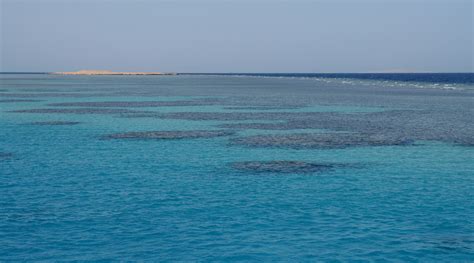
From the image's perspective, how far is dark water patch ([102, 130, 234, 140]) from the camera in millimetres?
37062

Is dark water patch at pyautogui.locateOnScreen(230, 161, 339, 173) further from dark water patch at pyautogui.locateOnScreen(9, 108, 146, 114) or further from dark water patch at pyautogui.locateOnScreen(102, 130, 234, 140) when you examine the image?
dark water patch at pyautogui.locateOnScreen(9, 108, 146, 114)

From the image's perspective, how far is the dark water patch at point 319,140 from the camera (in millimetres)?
32969

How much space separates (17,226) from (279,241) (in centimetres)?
798

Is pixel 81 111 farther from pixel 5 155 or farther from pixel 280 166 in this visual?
pixel 280 166

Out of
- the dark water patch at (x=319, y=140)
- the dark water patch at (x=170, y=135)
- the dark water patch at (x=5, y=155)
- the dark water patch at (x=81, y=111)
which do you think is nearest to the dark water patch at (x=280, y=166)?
the dark water patch at (x=319, y=140)

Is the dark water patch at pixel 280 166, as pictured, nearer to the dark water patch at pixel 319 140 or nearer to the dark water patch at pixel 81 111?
the dark water patch at pixel 319 140

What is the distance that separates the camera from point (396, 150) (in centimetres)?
3120

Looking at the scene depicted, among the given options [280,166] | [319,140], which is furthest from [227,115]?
[280,166]

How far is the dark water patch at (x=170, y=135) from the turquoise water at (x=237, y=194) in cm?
13

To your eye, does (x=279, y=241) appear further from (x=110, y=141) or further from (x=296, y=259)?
(x=110, y=141)

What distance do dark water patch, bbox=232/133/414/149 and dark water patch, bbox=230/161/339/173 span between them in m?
5.09

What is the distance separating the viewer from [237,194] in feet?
69.2

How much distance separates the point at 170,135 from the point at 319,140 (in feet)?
33.1

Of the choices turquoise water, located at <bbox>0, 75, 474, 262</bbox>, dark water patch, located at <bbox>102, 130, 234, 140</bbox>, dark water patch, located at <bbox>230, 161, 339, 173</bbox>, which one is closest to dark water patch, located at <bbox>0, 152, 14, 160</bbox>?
turquoise water, located at <bbox>0, 75, 474, 262</bbox>
